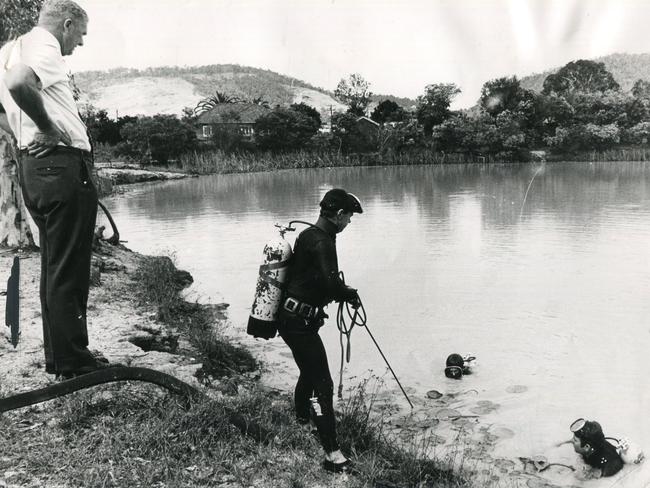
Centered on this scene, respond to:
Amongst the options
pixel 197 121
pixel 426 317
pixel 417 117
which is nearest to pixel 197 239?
pixel 426 317

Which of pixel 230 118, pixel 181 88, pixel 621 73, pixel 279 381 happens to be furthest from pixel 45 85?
pixel 181 88

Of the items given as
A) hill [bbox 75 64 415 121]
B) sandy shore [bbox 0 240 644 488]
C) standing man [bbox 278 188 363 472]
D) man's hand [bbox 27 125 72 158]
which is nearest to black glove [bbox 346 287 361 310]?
standing man [bbox 278 188 363 472]

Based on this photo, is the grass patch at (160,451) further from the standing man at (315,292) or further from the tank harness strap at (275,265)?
the tank harness strap at (275,265)

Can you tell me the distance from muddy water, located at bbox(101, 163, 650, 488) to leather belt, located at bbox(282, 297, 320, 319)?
1.54 metres

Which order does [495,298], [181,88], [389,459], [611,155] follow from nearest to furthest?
[389,459], [495,298], [611,155], [181,88]

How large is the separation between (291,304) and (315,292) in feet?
0.45

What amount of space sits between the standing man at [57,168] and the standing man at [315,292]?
1.01 meters

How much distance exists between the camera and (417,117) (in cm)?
4497

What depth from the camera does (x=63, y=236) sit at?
2.82 m

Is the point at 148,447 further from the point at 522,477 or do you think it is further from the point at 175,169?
the point at 175,169

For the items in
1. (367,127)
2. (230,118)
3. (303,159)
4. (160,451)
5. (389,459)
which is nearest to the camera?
(160,451)

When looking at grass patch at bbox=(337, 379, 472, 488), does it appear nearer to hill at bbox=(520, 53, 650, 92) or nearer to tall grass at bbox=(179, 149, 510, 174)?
hill at bbox=(520, 53, 650, 92)

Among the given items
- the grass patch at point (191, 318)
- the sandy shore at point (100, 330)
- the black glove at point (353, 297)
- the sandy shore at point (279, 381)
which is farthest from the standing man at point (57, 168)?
the grass patch at point (191, 318)

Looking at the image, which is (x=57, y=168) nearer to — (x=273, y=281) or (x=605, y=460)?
(x=273, y=281)
